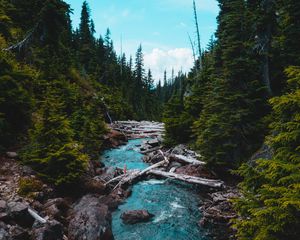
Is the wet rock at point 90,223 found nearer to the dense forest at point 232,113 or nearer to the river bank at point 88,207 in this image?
the river bank at point 88,207

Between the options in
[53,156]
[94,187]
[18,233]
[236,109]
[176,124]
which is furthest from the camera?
[176,124]

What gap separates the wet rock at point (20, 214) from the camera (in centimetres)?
973

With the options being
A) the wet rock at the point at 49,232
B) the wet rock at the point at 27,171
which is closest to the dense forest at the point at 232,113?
the wet rock at the point at 27,171

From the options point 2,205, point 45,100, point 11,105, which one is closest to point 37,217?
point 2,205

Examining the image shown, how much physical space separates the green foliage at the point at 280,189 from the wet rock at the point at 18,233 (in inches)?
270

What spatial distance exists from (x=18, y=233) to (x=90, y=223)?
255 cm

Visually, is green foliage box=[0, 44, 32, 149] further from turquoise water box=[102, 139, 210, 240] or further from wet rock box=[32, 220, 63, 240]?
turquoise water box=[102, 139, 210, 240]

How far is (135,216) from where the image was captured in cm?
1270

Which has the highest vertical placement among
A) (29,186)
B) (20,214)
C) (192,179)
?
(29,186)

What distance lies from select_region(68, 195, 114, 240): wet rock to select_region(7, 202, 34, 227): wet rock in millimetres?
1560

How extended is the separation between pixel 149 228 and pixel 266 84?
11.9m

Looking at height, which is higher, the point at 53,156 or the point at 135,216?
the point at 53,156

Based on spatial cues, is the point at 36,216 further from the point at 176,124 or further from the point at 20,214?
the point at 176,124

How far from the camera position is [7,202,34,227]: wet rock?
31.9 ft
